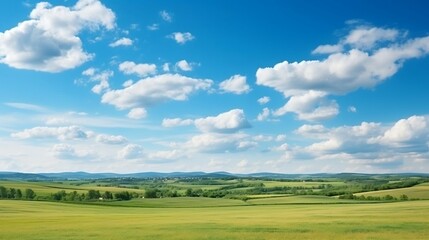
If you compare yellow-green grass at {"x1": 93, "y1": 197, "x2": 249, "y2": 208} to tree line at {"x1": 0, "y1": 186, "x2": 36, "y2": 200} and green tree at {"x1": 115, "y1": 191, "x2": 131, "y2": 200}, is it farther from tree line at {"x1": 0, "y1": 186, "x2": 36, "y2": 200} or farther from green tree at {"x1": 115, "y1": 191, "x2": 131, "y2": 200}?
tree line at {"x1": 0, "y1": 186, "x2": 36, "y2": 200}

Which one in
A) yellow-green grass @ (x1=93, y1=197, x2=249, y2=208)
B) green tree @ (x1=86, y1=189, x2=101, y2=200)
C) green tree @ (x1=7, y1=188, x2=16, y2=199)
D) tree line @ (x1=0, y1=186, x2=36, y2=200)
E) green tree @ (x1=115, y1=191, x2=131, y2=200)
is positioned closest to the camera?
yellow-green grass @ (x1=93, y1=197, x2=249, y2=208)

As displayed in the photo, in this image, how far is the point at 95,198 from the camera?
151750 millimetres

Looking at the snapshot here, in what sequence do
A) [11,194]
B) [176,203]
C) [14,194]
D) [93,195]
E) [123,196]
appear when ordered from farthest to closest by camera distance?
[14,194] < [11,194] < [123,196] < [93,195] < [176,203]

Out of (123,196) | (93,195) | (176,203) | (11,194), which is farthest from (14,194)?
(176,203)

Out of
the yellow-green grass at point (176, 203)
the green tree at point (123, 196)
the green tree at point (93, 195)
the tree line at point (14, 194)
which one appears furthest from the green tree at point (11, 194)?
the yellow-green grass at point (176, 203)

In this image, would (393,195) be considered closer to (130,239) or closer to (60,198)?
(60,198)

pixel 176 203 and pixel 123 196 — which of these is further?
pixel 123 196

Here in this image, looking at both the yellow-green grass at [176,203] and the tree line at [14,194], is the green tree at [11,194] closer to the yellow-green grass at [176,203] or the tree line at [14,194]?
the tree line at [14,194]

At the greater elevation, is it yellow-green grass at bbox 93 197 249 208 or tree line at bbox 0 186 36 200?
tree line at bbox 0 186 36 200

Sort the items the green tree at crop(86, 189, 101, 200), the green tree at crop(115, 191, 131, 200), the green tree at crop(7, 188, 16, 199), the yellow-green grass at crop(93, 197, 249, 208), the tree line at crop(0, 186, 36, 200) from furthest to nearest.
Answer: the green tree at crop(7, 188, 16, 199) < the tree line at crop(0, 186, 36, 200) < the green tree at crop(115, 191, 131, 200) < the green tree at crop(86, 189, 101, 200) < the yellow-green grass at crop(93, 197, 249, 208)

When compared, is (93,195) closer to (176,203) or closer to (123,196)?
(123,196)

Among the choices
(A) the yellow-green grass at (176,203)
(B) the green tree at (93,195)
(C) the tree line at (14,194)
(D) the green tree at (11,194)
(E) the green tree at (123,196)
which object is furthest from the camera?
(D) the green tree at (11,194)

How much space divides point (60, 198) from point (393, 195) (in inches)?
3761

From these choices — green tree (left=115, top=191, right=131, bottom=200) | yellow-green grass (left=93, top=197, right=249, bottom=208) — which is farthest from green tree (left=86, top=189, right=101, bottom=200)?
yellow-green grass (left=93, top=197, right=249, bottom=208)
